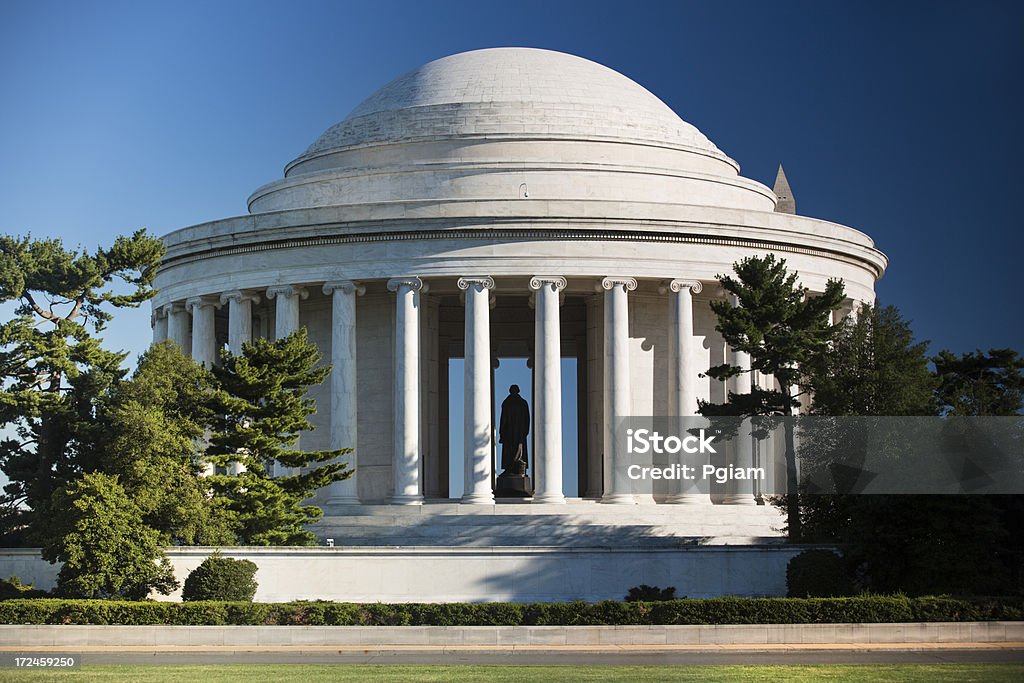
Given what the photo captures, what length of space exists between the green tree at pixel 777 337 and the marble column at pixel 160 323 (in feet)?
108

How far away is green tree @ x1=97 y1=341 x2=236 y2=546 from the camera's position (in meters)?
58.8

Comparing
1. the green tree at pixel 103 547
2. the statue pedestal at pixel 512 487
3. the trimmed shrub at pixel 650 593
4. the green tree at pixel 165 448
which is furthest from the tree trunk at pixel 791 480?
the green tree at pixel 103 547

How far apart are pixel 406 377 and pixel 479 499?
22.7 feet

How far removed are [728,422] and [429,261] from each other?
16571 millimetres

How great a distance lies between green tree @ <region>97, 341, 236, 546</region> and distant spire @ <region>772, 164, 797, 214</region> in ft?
149

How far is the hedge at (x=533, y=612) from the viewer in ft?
161

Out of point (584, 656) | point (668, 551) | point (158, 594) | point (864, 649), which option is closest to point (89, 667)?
point (584, 656)

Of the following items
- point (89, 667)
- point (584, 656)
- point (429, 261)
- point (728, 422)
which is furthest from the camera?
point (429, 261)

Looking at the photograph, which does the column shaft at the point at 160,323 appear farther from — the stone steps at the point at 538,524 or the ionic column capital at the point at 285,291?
the stone steps at the point at 538,524

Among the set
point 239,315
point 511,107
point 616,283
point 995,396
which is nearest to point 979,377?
point 995,396

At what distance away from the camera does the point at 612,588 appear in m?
60.4

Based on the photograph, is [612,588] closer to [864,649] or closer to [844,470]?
[844,470]

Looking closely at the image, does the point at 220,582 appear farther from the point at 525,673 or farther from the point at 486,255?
the point at 486,255

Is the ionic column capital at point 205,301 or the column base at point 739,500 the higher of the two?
the ionic column capital at point 205,301
